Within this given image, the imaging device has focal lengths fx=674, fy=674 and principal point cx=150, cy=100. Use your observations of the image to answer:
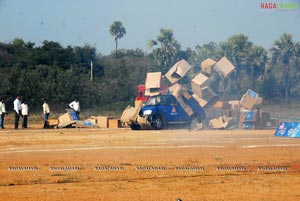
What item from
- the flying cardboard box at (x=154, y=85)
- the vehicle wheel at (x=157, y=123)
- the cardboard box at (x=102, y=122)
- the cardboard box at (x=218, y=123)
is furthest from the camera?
the cardboard box at (x=102, y=122)

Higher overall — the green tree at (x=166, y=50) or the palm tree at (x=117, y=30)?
the palm tree at (x=117, y=30)

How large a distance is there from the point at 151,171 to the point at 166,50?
5905cm

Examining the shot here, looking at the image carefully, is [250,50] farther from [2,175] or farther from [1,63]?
[2,175]

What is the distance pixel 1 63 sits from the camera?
68.5 meters

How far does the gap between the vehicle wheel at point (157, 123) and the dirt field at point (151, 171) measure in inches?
418

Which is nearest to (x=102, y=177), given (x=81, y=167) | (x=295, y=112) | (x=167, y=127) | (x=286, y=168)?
(x=81, y=167)

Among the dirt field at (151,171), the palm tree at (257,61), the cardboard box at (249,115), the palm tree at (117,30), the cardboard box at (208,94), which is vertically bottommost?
the dirt field at (151,171)

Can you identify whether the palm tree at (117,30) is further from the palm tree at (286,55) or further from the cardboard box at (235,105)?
the cardboard box at (235,105)

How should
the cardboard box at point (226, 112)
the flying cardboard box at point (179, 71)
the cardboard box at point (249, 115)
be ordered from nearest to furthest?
the cardboard box at point (249, 115)
the cardboard box at point (226, 112)
the flying cardboard box at point (179, 71)

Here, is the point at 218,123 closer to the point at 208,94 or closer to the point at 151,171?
the point at 208,94

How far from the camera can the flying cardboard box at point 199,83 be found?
1404 inches

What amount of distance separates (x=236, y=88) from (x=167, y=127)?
8.98m

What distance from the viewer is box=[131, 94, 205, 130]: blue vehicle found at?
109ft

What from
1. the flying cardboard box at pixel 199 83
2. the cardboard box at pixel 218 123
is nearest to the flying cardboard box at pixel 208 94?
the flying cardboard box at pixel 199 83
